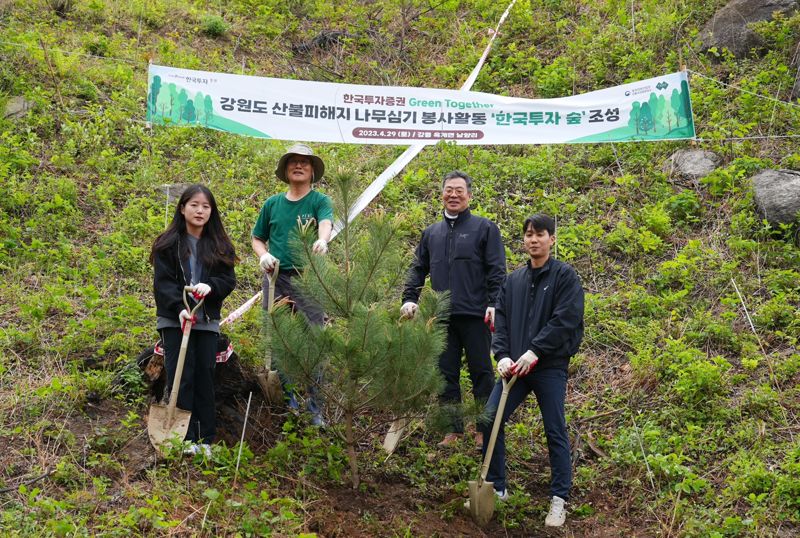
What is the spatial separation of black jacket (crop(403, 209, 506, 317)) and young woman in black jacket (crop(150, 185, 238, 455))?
4.07 ft

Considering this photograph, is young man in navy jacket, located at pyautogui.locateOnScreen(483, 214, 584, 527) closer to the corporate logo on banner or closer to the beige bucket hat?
the beige bucket hat

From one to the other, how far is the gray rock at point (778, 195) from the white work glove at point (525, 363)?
4255mm

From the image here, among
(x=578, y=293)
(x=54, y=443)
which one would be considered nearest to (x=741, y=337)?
(x=578, y=293)

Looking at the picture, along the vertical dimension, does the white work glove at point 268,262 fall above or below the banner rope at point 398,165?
below

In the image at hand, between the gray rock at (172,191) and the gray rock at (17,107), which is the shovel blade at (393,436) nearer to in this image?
the gray rock at (172,191)

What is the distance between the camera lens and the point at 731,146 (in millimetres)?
8805

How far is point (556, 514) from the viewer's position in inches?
181

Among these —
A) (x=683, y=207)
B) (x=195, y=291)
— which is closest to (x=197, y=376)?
(x=195, y=291)

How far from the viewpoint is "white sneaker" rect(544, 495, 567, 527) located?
459 cm

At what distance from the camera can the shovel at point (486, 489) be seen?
4.54 metres

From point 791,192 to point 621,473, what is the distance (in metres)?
3.84

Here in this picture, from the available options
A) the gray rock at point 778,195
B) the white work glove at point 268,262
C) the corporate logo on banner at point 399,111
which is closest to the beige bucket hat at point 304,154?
the white work glove at point 268,262

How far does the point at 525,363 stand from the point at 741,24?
799cm

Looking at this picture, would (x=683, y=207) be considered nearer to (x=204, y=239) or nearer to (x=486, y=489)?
(x=486, y=489)
